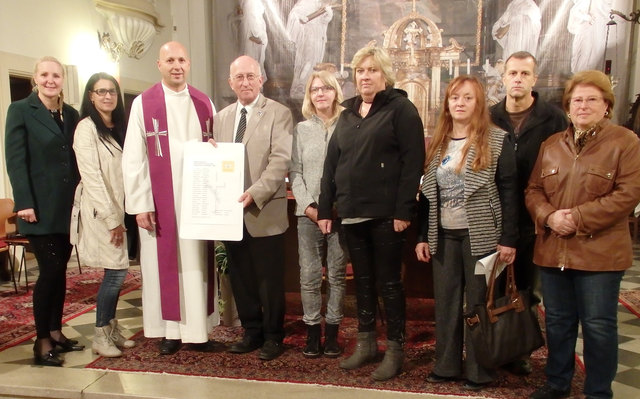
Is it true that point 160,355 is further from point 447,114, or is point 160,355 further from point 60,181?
point 447,114

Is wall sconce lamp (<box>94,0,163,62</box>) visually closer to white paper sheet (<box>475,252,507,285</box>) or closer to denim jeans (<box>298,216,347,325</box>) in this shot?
denim jeans (<box>298,216,347,325</box>)

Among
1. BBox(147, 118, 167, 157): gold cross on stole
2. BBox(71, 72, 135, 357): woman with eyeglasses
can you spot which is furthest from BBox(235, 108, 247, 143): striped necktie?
BBox(71, 72, 135, 357): woman with eyeglasses

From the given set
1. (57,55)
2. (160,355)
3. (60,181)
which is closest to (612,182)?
(160,355)

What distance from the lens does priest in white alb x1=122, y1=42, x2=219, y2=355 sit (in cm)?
297

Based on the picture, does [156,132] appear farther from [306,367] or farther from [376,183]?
[306,367]

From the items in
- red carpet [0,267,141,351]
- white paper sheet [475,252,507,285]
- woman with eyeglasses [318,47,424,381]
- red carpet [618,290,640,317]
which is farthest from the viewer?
red carpet [618,290,640,317]

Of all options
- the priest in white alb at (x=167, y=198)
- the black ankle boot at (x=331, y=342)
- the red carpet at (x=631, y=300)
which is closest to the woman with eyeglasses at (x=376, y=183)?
the black ankle boot at (x=331, y=342)

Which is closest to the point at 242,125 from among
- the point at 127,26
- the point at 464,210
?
the point at 464,210

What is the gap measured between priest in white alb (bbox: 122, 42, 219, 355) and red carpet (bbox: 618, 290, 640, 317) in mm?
3369

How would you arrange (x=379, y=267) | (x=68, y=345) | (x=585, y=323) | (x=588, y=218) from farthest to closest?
(x=68, y=345) → (x=379, y=267) → (x=585, y=323) → (x=588, y=218)

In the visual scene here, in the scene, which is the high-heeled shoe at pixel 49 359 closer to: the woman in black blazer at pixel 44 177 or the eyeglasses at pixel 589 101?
the woman in black blazer at pixel 44 177

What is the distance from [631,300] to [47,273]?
4528 mm

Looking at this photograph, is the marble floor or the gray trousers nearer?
the gray trousers

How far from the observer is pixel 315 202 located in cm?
289
